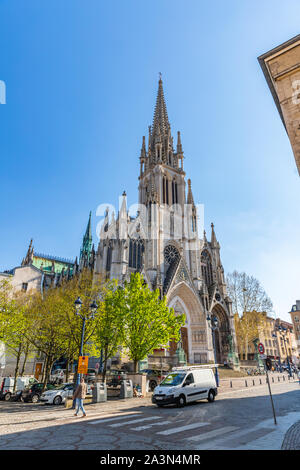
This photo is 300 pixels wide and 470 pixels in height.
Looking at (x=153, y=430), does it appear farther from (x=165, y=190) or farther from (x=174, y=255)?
(x=165, y=190)

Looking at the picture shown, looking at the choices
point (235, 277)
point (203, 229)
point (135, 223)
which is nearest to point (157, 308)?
point (135, 223)

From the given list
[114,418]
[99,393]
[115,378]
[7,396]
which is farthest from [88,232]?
[114,418]

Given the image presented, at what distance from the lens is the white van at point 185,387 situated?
1238 cm

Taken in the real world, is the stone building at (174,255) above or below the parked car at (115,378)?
above

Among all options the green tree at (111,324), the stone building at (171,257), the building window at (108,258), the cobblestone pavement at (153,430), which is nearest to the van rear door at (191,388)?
the cobblestone pavement at (153,430)

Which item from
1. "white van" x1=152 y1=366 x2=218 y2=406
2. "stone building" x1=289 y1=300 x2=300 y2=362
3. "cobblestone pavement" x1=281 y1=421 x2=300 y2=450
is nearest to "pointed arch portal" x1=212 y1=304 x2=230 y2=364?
"white van" x1=152 y1=366 x2=218 y2=406

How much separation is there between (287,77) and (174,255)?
110 ft

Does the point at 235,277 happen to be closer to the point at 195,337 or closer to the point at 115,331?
the point at 195,337

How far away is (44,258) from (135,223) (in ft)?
120

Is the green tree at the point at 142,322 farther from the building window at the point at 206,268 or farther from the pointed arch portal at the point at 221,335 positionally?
the building window at the point at 206,268

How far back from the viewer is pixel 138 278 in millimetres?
23047

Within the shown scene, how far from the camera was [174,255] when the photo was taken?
41156mm

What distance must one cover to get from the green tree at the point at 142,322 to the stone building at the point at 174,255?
9.59 meters
